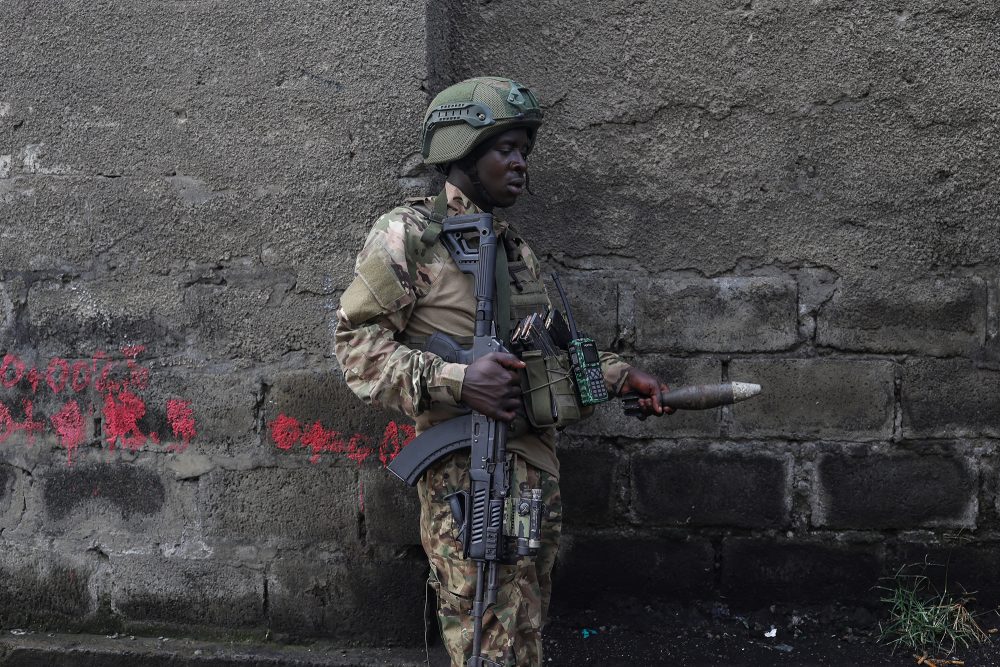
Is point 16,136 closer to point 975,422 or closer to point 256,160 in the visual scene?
point 256,160

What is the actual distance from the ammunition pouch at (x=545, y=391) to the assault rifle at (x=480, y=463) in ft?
0.41

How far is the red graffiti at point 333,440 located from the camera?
10.7 ft

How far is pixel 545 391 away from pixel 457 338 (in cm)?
28

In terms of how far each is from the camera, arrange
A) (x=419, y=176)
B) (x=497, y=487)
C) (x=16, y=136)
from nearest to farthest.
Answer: (x=497, y=487)
(x=419, y=176)
(x=16, y=136)

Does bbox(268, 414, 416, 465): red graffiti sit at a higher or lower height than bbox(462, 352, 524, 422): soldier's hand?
lower

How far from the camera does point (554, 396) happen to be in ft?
8.59

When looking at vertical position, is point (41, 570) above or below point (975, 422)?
below

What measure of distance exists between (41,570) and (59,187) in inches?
54.6

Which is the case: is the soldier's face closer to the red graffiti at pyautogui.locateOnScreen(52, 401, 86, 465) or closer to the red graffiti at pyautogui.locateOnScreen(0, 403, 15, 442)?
the red graffiti at pyautogui.locateOnScreen(52, 401, 86, 465)

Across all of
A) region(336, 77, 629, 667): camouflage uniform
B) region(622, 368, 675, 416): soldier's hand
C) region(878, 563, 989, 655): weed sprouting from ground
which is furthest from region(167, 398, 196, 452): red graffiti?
region(878, 563, 989, 655): weed sprouting from ground

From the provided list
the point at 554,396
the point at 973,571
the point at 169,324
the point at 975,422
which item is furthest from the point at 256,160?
the point at 973,571

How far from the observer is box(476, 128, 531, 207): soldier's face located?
8.75 ft

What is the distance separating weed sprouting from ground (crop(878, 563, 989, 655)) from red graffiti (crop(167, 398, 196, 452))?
2481mm

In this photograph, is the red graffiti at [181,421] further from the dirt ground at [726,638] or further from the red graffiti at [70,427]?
the dirt ground at [726,638]
